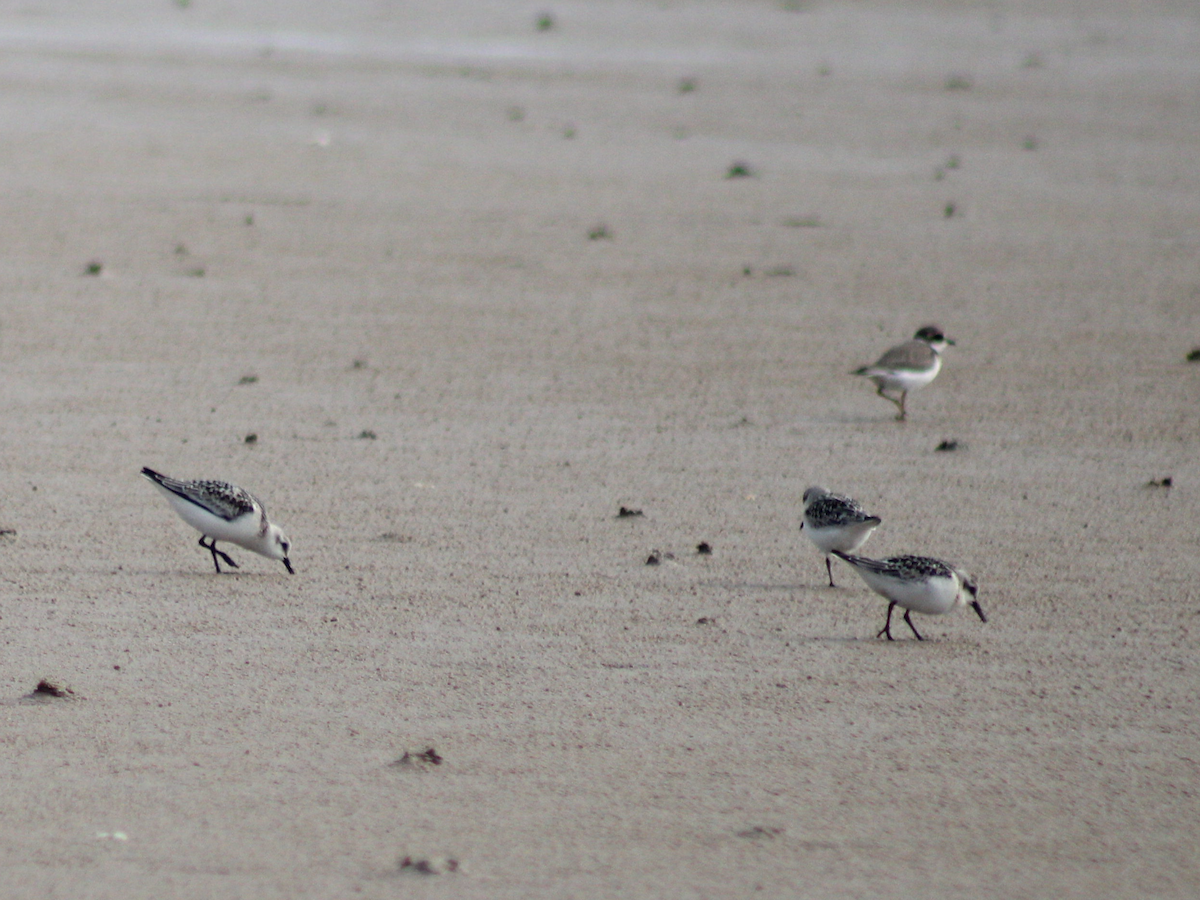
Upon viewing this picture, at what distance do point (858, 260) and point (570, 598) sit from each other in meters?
10.1

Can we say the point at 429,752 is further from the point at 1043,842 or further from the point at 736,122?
the point at 736,122

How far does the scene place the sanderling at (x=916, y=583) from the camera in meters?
6.98

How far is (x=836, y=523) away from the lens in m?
7.64

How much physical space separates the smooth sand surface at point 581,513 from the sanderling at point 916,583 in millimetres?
212

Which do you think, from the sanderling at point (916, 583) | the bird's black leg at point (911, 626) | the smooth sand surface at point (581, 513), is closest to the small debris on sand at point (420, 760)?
the smooth sand surface at point (581, 513)

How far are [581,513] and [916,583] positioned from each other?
247 cm

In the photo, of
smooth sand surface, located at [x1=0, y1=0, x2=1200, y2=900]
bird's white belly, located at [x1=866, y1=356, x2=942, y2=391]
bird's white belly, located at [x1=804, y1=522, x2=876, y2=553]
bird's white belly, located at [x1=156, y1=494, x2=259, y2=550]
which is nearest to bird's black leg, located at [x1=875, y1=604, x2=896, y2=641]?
A: smooth sand surface, located at [x1=0, y1=0, x2=1200, y2=900]

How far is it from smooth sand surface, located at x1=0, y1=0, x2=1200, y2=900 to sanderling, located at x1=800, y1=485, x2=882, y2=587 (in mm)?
282

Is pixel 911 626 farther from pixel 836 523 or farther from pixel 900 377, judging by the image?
pixel 900 377

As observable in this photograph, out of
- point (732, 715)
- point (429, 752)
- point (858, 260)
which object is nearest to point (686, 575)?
point (732, 715)

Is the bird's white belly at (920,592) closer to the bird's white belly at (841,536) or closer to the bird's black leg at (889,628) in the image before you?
the bird's black leg at (889,628)

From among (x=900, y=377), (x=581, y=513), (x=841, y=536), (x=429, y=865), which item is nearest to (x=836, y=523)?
(x=841, y=536)

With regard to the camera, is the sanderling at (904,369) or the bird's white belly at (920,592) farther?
the sanderling at (904,369)

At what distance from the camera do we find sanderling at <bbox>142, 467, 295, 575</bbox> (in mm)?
7586
